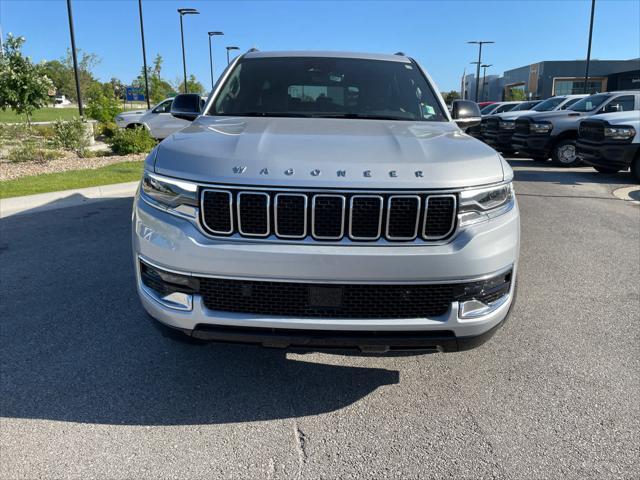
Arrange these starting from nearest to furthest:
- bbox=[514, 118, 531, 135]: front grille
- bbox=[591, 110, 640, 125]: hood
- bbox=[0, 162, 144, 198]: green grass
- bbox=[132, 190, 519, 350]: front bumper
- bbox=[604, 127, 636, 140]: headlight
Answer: bbox=[132, 190, 519, 350]: front bumper
bbox=[0, 162, 144, 198]: green grass
bbox=[604, 127, 636, 140]: headlight
bbox=[591, 110, 640, 125]: hood
bbox=[514, 118, 531, 135]: front grille

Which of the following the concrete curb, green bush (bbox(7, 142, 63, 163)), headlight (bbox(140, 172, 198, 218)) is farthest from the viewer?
green bush (bbox(7, 142, 63, 163))

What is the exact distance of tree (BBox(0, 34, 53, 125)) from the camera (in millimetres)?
13625

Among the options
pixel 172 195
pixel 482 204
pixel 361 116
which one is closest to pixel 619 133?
pixel 361 116

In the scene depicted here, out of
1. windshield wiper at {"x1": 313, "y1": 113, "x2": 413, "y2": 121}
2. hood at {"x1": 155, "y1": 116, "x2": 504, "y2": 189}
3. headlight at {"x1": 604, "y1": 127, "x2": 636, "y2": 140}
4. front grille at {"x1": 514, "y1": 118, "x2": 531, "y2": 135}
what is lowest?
front grille at {"x1": 514, "y1": 118, "x2": 531, "y2": 135}

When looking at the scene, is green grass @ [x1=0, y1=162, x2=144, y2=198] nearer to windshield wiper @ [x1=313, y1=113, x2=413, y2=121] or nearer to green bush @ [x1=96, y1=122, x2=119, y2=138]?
windshield wiper @ [x1=313, y1=113, x2=413, y2=121]

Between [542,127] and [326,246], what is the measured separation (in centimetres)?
1388

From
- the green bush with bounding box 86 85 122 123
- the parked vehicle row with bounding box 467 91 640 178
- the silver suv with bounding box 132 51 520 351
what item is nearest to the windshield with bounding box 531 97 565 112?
the parked vehicle row with bounding box 467 91 640 178

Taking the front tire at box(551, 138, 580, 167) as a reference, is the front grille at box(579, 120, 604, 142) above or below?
above

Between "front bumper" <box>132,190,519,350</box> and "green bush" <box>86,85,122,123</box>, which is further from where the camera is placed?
"green bush" <box>86,85,122,123</box>

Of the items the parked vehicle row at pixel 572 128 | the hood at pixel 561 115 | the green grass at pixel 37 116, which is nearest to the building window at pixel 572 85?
the green grass at pixel 37 116

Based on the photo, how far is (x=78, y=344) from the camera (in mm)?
A: 3619

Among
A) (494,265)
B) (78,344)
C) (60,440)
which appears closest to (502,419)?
(494,265)

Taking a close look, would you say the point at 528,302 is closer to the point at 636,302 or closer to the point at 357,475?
the point at 636,302

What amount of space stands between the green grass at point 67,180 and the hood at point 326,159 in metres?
7.16
